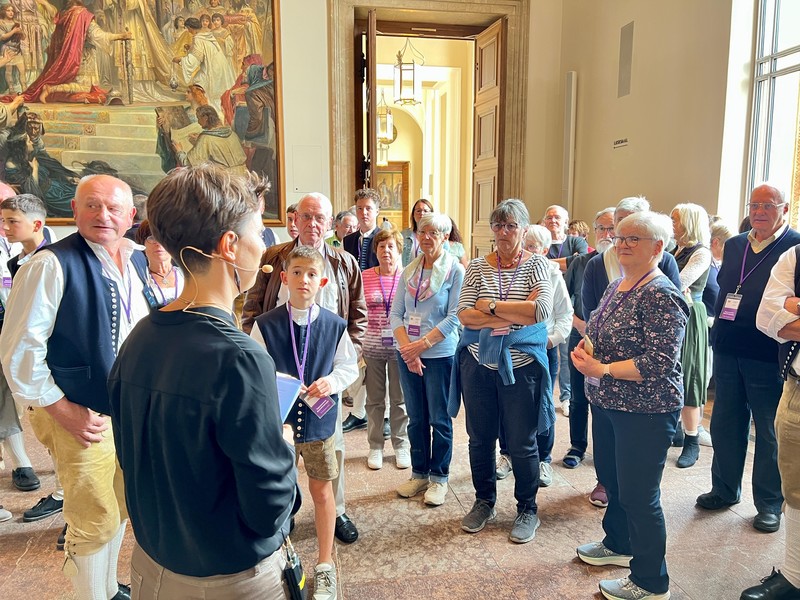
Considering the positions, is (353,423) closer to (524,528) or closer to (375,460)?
(375,460)

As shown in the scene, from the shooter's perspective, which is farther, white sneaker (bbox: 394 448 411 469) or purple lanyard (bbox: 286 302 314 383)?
white sneaker (bbox: 394 448 411 469)

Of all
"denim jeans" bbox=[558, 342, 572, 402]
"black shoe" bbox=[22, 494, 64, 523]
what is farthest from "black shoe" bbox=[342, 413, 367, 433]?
"black shoe" bbox=[22, 494, 64, 523]

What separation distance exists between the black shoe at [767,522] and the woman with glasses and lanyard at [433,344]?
1.70m

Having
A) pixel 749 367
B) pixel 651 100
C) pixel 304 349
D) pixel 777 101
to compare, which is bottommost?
pixel 749 367

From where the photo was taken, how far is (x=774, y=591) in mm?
2512

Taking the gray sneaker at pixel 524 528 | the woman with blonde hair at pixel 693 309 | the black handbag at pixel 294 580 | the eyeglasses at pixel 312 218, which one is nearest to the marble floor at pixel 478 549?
the gray sneaker at pixel 524 528

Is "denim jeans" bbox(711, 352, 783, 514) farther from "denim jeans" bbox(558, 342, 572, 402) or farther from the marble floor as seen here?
"denim jeans" bbox(558, 342, 572, 402)

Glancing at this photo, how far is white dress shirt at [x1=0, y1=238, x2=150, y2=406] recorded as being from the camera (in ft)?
6.79

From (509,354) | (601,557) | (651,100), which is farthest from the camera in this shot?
(651,100)

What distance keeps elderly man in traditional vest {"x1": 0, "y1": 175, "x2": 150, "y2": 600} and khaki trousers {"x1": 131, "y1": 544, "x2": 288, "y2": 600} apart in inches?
38.8

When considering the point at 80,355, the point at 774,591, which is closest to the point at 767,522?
the point at 774,591

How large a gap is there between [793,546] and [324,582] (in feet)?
6.48

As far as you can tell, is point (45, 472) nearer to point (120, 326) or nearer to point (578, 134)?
point (120, 326)

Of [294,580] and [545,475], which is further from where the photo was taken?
[545,475]
